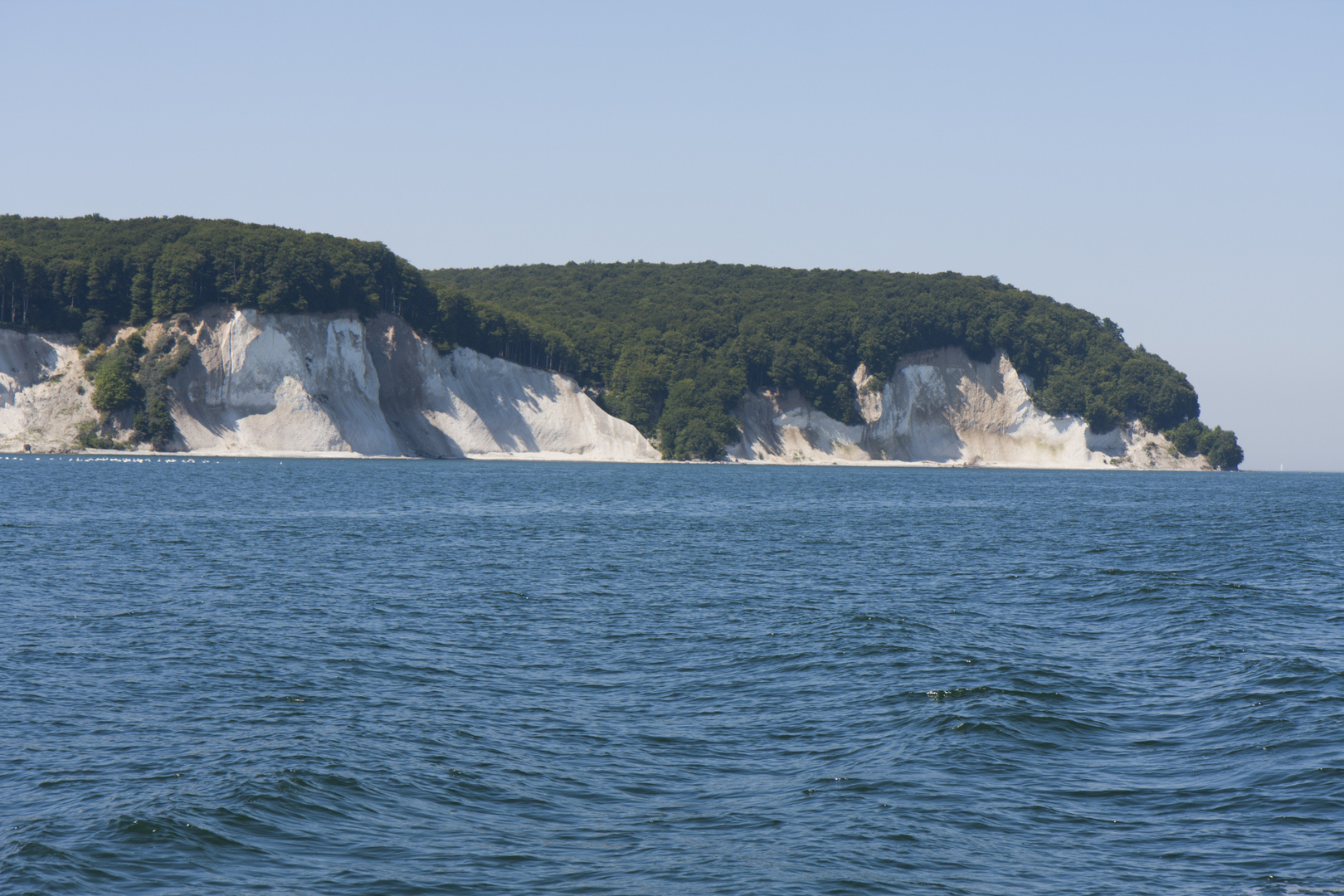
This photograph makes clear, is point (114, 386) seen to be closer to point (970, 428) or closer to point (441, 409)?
point (441, 409)

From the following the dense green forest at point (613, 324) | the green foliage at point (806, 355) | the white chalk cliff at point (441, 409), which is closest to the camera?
the white chalk cliff at point (441, 409)

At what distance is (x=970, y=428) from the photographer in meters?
192

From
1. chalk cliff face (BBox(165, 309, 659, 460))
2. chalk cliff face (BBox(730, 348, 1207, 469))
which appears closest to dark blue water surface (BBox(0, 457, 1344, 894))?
chalk cliff face (BBox(165, 309, 659, 460))

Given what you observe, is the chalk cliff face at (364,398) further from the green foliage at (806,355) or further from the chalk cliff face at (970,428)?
the chalk cliff face at (970,428)

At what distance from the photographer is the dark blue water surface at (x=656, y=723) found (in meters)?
11.7

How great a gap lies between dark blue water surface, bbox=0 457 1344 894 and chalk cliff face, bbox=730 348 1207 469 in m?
145

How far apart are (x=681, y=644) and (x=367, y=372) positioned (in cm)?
12162

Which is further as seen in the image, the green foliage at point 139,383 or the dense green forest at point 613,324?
the dense green forest at point 613,324

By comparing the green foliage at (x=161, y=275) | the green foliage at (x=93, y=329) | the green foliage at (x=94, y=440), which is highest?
the green foliage at (x=161, y=275)

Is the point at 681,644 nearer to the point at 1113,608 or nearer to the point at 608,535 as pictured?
the point at 1113,608

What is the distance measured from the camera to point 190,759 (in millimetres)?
14656

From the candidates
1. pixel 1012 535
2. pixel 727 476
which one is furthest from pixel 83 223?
pixel 1012 535

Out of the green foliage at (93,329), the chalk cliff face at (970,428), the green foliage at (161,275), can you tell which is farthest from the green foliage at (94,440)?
the chalk cliff face at (970,428)

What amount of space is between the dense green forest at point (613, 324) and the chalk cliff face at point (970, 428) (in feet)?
8.10
